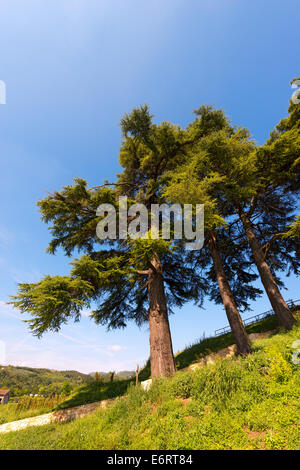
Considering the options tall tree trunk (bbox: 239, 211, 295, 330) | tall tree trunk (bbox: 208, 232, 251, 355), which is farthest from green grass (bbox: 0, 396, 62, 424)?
tall tree trunk (bbox: 239, 211, 295, 330)

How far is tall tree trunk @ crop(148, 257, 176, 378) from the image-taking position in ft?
24.0

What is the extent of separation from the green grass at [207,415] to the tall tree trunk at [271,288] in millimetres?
3408

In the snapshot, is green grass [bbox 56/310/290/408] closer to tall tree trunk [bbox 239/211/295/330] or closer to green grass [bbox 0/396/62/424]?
green grass [bbox 0/396/62/424]

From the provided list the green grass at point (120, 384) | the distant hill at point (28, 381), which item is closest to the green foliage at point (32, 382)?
the distant hill at point (28, 381)

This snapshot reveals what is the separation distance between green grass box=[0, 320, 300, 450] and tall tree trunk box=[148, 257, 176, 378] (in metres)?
1.00

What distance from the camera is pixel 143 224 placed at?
1027 centimetres

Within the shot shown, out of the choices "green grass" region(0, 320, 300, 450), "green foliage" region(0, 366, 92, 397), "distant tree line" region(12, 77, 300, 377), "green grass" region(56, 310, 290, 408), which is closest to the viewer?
"green grass" region(0, 320, 300, 450)

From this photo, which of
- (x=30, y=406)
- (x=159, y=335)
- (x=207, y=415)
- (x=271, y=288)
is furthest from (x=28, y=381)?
(x=207, y=415)

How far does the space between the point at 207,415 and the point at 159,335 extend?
373 cm

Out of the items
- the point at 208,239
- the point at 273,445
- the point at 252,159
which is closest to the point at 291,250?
the point at 208,239

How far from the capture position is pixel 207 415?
431 centimetres

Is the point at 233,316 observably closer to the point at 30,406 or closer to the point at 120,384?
the point at 120,384

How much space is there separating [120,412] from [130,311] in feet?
18.7

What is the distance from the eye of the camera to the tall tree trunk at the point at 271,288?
9117 mm
